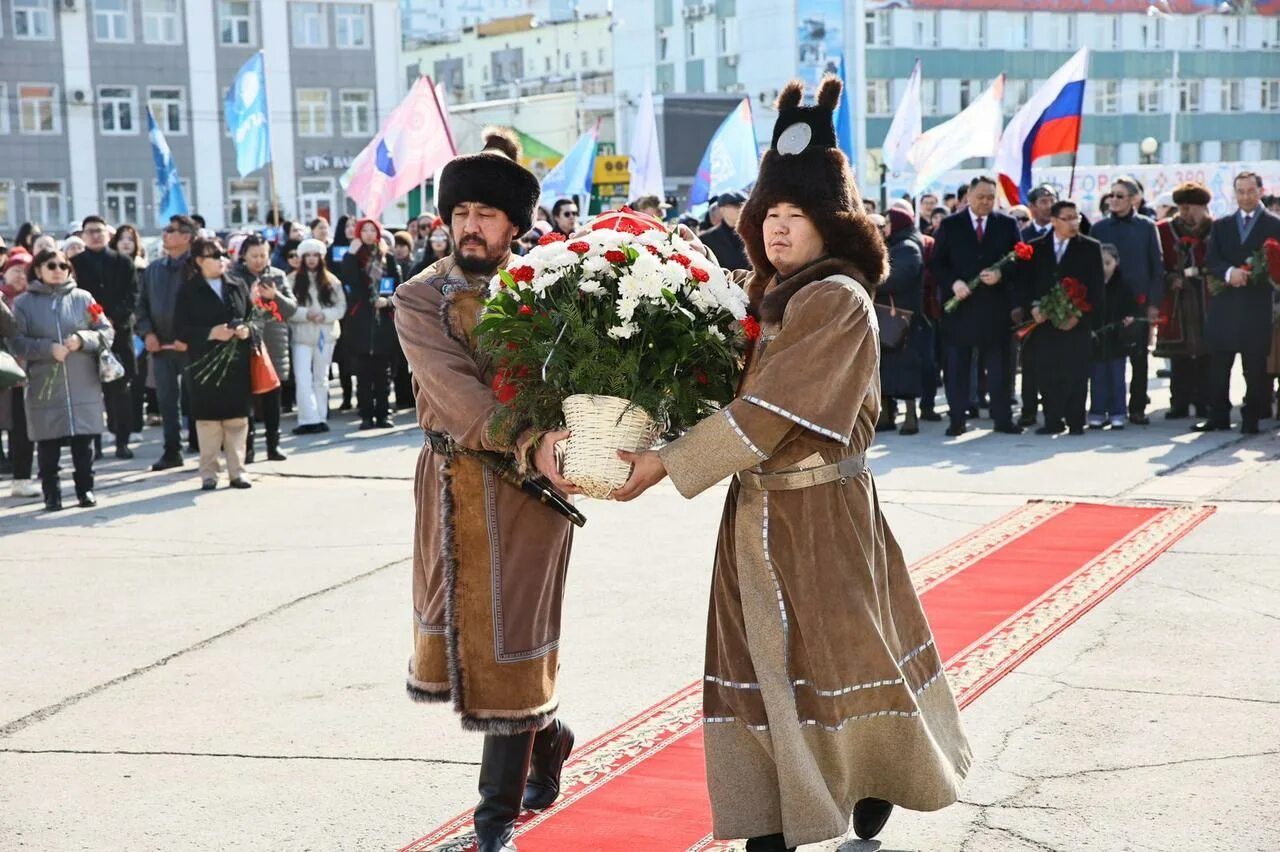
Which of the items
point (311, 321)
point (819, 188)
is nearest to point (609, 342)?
point (819, 188)

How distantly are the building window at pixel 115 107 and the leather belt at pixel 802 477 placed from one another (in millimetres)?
49444

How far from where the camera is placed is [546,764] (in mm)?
4820

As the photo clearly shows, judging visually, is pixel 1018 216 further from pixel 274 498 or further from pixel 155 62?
pixel 155 62

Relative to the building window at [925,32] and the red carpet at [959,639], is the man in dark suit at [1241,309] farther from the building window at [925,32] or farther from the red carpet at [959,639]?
the building window at [925,32]

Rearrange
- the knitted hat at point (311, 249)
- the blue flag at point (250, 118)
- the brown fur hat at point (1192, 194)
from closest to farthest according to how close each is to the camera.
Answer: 1. the brown fur hat at point (1192, 194)
2. the knitted hat at point (311, 249)
3. the blue flag at point (250, 118)

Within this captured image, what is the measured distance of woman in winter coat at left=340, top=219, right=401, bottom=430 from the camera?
15047 millimetres

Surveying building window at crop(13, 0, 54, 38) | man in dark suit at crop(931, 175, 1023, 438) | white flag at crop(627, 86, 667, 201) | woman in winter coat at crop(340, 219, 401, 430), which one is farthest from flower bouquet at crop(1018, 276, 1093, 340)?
building window at crop(13, 0, 54, 38)

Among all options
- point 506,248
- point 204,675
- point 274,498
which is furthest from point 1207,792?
point 274,498

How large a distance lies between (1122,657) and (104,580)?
5.15 m

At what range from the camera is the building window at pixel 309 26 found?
5181 centimetres

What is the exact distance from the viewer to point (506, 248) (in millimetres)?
4695

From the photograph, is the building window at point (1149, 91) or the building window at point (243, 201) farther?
the building window at point (1149, 91)

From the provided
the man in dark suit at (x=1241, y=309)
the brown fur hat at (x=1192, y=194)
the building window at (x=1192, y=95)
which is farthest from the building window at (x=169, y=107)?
the building window at (x=1192, y=95)

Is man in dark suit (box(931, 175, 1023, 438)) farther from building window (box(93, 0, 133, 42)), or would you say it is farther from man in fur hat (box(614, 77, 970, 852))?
building window (box(93, 0, 133, 42))
